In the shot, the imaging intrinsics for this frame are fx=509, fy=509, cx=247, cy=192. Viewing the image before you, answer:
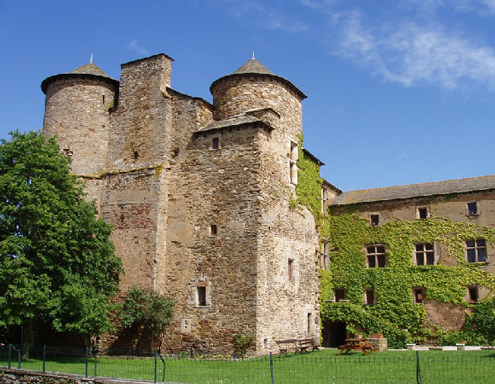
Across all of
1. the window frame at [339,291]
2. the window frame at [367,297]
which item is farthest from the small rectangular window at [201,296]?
the window frame at [367,297]

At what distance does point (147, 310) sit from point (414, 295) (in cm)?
1503

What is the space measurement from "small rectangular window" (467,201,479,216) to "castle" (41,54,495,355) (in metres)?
0.06

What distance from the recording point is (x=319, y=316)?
93.0ft

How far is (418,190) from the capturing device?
3052 centimetres

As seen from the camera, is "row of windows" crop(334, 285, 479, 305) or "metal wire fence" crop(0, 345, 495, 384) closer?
"metal wire fence" crop(0, 345, 495, 384)

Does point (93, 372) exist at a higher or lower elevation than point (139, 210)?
lower

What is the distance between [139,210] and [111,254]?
2.89m

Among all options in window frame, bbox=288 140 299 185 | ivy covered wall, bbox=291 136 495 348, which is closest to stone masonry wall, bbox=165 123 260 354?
window frame, bbox=288 140 299 185

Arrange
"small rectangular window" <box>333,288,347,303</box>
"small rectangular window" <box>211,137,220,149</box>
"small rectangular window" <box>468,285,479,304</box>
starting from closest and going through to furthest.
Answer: "small rectangular window" <box>211,137,220,149</box>, "small rectangular window" <box>468,285,479,304</box>, "small rectangular window" <box>333,288,347,303</box>

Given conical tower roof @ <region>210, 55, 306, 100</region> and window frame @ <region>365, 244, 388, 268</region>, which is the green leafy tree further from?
window frame @ <region>365, 244, 388, 268</region>

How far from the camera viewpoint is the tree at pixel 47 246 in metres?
19.9

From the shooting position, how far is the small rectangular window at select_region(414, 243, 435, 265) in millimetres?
29066

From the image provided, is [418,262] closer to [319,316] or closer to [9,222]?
[319,316]

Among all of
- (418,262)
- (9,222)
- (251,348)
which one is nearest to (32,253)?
(9,222)
